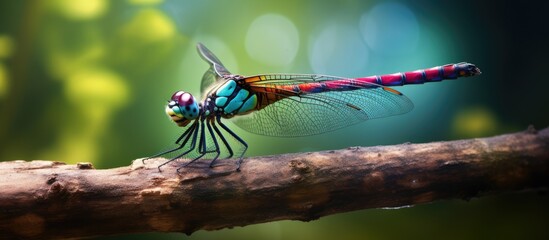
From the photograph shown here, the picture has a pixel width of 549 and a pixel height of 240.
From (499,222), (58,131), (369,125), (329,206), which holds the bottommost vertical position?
(499,222)

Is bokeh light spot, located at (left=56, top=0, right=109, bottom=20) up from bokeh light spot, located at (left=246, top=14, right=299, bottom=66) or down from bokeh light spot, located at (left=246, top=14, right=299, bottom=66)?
up

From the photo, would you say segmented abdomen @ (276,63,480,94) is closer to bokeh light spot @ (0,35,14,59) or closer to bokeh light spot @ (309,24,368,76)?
bokeh light spot @ (309,24,368,76)

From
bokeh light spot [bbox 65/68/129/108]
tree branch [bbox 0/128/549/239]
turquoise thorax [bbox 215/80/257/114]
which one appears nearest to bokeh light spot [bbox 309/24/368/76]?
turquoise thorax [bbox 215/80/257/114]

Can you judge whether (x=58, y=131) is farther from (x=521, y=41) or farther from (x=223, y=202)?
(x=521, y=41)

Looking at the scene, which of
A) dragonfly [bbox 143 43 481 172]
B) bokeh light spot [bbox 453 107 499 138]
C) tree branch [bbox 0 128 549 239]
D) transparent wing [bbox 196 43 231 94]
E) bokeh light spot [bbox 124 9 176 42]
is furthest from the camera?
bokeh light spot [bbox 453 107 499 138]

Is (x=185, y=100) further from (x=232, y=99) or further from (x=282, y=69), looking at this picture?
(x=282, y=69)

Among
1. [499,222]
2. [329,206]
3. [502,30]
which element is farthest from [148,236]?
[502,30]
